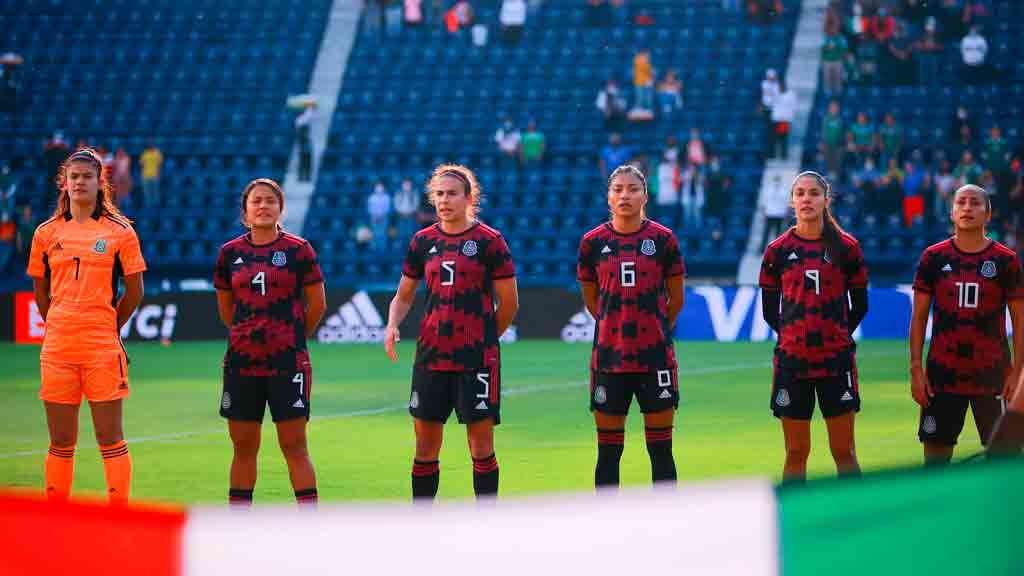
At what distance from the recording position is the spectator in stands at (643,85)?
29.2 m

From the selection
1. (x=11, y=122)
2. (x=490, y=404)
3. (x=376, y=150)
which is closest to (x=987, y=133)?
(x=376, y=150)

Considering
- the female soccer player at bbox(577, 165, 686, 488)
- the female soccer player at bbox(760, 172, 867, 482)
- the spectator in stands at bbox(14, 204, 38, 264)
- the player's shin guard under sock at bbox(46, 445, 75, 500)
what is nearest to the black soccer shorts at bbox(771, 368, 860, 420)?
the female soccer player at bbox(760, 172, 867, 482)

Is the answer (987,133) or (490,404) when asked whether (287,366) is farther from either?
(987,133)

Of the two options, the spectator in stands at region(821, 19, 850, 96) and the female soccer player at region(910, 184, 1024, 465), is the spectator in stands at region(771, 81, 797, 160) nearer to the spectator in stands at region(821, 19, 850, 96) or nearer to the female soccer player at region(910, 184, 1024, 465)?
the spectator in stands at region(821, 19, 850, 96)

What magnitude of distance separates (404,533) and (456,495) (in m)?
5.75

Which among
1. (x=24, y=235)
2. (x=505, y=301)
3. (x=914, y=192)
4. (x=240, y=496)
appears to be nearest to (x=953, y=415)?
(x=505, y=301)

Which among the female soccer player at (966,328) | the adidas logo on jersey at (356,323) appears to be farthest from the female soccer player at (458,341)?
the adidas logo on jersey at (356,323)

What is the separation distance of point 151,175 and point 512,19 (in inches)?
349

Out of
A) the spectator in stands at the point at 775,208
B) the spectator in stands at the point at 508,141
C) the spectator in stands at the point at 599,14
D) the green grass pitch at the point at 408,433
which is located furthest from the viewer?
the spectator in stands at the point at 599,14

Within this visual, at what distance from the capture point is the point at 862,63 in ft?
96.7

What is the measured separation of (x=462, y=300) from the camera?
7.26 m

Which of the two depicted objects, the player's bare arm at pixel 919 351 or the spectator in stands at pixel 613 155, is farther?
the spectator in stands at pixel 613 155

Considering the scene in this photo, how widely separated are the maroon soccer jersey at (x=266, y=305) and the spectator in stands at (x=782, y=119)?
22.1 meters

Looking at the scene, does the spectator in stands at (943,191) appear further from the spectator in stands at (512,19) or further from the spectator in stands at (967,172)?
the spectator in stands at (512,19)
